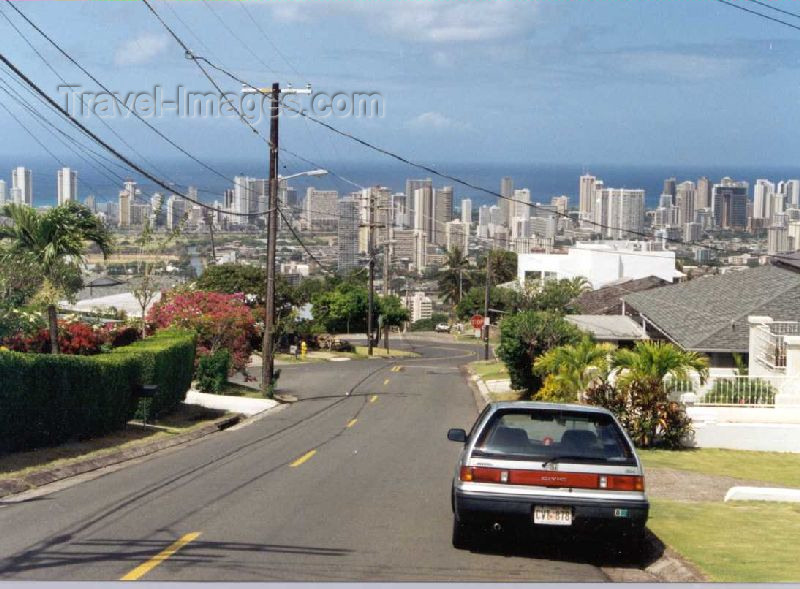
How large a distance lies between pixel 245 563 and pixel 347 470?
747 centimetres

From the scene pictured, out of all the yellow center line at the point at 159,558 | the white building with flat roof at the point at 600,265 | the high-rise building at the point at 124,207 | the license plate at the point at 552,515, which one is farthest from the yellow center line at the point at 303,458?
the white building with flat roof at the point at 600,265

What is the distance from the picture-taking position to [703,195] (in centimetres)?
11288

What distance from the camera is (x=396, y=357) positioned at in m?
64.1

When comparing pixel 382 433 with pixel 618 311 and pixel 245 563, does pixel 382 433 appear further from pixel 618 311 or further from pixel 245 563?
pixel 618 311

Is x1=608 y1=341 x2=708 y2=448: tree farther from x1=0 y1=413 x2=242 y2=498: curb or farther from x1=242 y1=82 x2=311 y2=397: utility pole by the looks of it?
x1=242 y1=82 x2=311 y2=397: utility pole

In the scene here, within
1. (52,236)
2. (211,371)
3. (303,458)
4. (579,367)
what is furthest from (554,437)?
(211,371)

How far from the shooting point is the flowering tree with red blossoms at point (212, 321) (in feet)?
111

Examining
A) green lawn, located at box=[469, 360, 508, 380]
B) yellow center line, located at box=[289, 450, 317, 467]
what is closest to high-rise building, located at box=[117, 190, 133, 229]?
green lawn, located at box=[469, 360, 508, 380]

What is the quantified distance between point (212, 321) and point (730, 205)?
7067 centimetres

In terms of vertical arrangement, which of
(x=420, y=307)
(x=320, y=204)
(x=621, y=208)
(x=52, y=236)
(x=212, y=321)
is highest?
(x=621, y=208)

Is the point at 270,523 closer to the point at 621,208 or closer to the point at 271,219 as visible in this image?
the point at 271,219

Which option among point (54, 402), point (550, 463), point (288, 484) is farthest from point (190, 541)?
point (54, 402)

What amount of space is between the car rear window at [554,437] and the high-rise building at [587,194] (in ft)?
432

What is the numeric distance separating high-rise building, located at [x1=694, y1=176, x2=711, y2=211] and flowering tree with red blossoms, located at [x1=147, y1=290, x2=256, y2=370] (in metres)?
82.2
